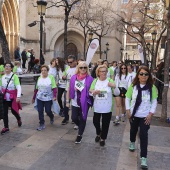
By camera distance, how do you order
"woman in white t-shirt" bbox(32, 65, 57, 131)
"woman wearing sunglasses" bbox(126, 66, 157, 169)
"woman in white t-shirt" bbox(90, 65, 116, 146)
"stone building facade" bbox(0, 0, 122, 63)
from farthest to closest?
"stone building facade" bbox(0, 0, 122, 63)
"woman in white t-shirt" bbox(32, 65, 57, 131)
"woman in white t-shirt" bbox(90, 65, 116, 146)
"woman wearing sunglasses" bbox(126, 66, 157, 169)

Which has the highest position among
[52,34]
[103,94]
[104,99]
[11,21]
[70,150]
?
[11,21]

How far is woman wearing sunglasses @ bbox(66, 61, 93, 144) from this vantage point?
5.15m

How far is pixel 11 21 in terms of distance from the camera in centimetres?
2392

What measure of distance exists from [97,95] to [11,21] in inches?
842

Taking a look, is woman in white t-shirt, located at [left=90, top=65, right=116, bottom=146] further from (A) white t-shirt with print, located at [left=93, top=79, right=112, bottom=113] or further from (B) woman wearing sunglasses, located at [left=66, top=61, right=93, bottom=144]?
(B) woman wearing sunglasses, located at [left=66, top=61, right=93, bottom=144]

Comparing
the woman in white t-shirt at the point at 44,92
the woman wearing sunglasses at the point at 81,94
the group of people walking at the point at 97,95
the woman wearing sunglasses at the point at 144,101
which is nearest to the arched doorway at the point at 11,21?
the group of people walking at the point at 97,95

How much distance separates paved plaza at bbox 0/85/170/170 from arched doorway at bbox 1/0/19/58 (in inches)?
744

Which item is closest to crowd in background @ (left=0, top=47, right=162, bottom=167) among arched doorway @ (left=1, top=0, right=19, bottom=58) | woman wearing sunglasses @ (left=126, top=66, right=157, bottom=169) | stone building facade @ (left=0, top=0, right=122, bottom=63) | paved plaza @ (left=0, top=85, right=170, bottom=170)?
woman wearing sunglasses @ (left=126, top=66, right=157, bottom=169)

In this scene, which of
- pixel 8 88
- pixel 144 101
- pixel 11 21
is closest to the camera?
pixel 144 101

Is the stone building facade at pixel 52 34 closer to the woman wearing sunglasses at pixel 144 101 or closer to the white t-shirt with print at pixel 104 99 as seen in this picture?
the white t-shirt with print at pixel 104 99

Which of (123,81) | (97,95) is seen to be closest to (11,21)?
(123,81)

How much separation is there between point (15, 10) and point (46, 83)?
19859 millimetres

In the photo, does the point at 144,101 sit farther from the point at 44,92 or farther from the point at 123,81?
the point at 123,81

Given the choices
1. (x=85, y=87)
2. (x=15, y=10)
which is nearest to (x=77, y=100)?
(x=85, y=87)
